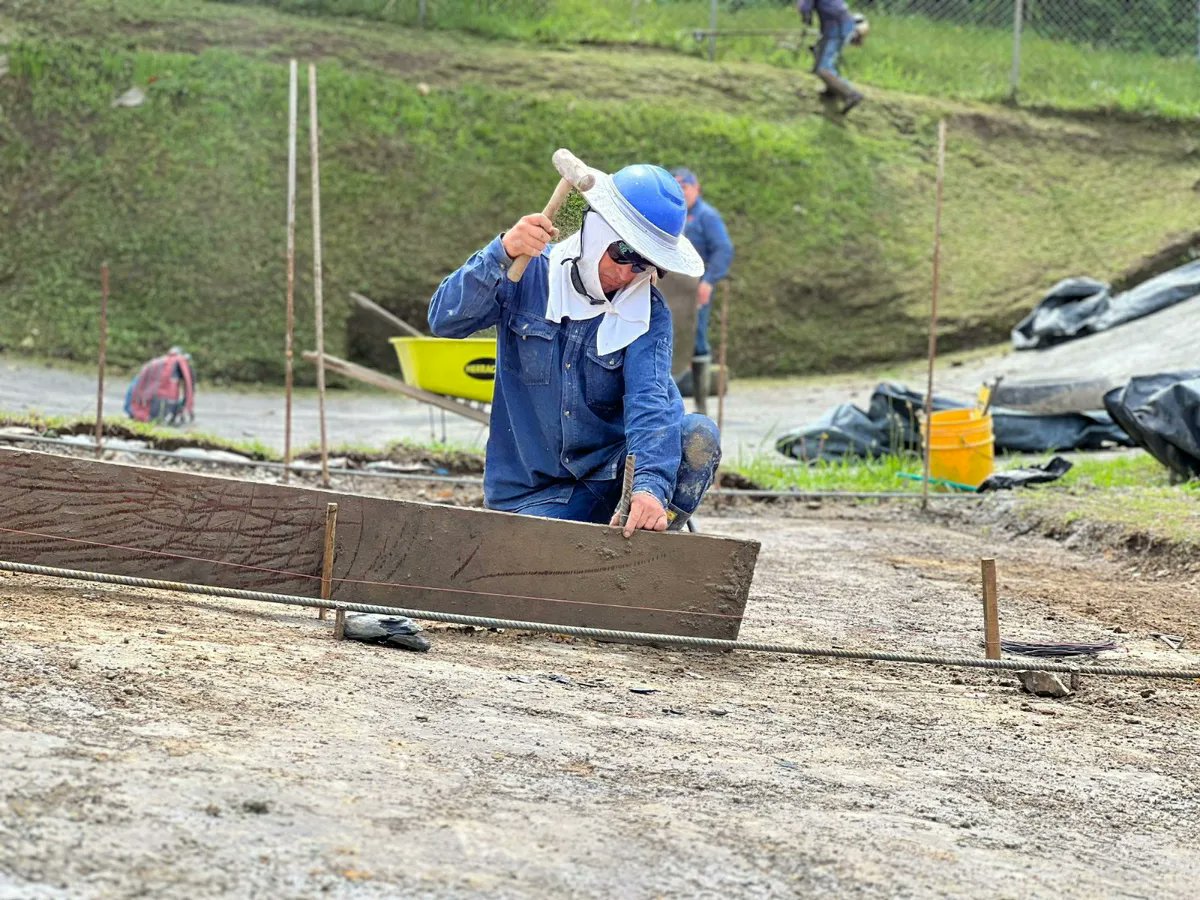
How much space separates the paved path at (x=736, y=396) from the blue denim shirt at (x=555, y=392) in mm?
5090

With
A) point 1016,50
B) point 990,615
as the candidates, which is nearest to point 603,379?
point 990,615

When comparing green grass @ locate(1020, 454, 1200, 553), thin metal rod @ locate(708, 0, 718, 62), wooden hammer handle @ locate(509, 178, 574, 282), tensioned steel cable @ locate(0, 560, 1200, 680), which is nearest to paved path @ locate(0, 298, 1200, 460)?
green grass @ locate(1020, 454, 1200, 553)

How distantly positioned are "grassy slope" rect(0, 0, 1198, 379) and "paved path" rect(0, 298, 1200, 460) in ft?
2.85

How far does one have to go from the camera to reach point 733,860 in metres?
2.64

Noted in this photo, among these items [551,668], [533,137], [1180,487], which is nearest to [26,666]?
[551,668]

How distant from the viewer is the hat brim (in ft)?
14.1

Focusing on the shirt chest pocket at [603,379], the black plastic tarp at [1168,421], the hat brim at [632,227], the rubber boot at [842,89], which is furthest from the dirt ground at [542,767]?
the rubber boot at [842,89]

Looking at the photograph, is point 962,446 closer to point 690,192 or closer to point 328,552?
point 690,192

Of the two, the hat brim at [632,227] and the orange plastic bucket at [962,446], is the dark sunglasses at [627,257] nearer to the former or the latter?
the hat brim at [632,227]

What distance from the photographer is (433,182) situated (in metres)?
14.7

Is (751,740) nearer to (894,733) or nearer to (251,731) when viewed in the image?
(894,733)

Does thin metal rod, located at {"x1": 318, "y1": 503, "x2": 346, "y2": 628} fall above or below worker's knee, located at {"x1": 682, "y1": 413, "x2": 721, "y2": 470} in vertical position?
below

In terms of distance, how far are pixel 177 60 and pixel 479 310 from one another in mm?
11410

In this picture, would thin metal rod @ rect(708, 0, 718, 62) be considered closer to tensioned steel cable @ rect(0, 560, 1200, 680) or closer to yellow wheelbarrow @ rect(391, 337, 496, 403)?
yellow wheelbarrow @ rect(391, 337, 496, 403)
